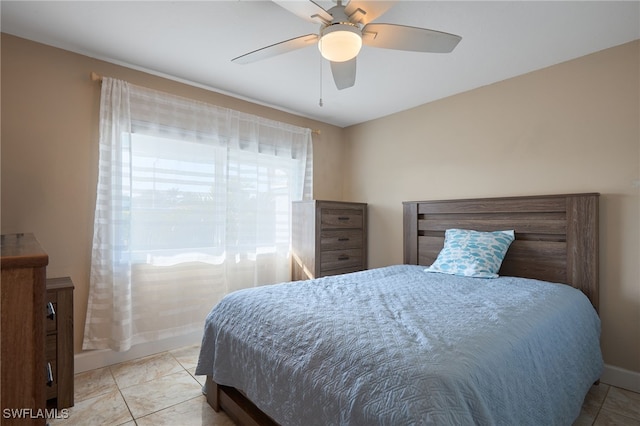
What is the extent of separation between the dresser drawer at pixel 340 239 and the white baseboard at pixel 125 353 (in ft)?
4.90

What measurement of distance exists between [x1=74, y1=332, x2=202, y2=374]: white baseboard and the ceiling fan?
8.23 feet

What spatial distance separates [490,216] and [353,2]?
2.12m

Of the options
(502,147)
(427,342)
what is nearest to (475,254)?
(502,147)

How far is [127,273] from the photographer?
247cm

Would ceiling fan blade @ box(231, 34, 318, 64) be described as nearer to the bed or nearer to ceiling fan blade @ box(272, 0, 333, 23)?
ceiling fan blade @ box(272, 0, 333, 23)

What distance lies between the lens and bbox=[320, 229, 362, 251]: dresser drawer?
3.37 meters

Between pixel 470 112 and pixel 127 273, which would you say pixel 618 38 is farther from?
pixel 127 273

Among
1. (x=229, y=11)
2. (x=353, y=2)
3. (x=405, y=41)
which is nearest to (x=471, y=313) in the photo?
(x=405, y=41)

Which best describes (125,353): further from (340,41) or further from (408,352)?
(340,41)

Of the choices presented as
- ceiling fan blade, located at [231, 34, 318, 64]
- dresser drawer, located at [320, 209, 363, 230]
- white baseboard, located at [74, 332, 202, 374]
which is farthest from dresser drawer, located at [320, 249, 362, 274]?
ceiling fan blade, located at [231, 34, 318, 64]

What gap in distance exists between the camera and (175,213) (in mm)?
2768

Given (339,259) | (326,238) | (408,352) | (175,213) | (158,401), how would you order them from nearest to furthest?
1. (408,352)
2. (158,401)
3. (175,213)
4. (326,238)
5. (339,259)

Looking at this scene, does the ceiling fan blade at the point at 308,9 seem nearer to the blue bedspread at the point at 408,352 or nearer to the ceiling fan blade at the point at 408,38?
the ceiling fan blade at the point at 408,38

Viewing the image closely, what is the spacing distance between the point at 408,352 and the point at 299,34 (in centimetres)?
200
